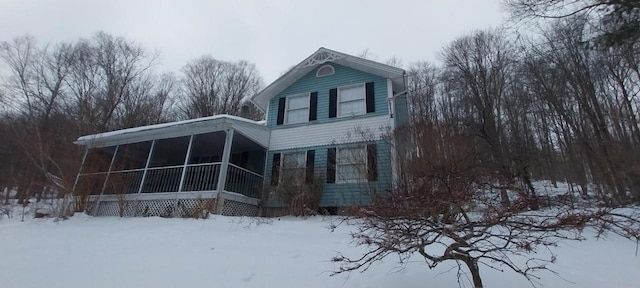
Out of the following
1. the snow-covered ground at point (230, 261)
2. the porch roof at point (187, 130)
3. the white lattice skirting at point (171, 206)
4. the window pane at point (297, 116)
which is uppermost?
the window pane at point (297, 116)

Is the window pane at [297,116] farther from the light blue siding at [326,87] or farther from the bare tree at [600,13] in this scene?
the bare tree at [600,13]

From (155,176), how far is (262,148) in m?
3.98

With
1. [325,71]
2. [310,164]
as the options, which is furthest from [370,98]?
[310,164]

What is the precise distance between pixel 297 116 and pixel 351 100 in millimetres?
2287

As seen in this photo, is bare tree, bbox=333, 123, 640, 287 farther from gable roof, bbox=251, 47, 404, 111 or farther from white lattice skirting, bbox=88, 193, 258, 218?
gable roof, bbox=251, 47, 404, 111

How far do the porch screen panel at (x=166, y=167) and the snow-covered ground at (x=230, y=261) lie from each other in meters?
3.96

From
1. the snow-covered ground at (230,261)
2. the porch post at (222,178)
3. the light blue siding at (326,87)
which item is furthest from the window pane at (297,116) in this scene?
the snow-covered ground at (230,261)

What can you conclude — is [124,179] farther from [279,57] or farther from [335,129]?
[279,57]

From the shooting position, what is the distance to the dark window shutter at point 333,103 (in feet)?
39.7

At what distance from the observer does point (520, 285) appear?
→ 3.34 metres

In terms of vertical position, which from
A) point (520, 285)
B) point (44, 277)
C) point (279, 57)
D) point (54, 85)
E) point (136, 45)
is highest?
point (279, 57)

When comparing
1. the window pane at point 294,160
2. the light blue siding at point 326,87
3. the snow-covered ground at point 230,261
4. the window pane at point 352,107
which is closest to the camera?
the snow-covered ground at point 230,261

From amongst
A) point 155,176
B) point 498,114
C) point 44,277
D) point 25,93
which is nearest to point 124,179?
point 155,176

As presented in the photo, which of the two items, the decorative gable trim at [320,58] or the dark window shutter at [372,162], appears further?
the decorative gable trim at [320,58]
